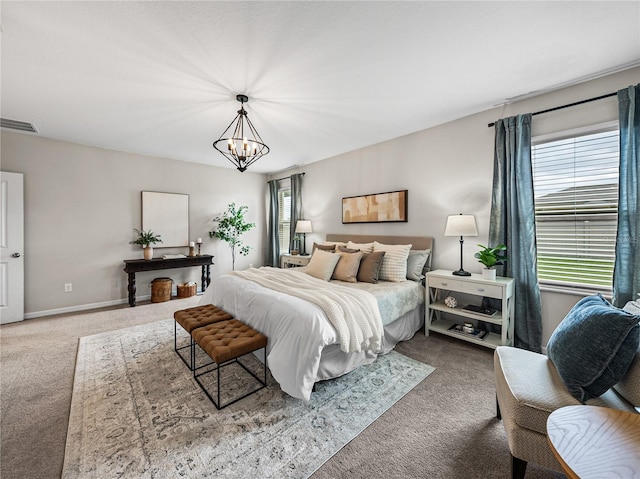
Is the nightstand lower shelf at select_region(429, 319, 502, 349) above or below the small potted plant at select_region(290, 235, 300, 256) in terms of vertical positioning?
below

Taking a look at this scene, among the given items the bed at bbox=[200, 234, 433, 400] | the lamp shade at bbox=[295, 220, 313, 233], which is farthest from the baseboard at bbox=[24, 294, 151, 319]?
the lamp shade at bbox=[295, 220, 313, 233]

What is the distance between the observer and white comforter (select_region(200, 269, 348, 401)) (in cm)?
189

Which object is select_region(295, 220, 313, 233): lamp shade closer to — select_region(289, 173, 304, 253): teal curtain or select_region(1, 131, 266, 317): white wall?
select_region(289, 173, 304, 253): teal curtain

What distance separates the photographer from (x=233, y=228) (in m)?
5.73

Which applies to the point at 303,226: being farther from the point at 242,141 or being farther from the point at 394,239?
the point at 242,141

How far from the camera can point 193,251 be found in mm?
5105

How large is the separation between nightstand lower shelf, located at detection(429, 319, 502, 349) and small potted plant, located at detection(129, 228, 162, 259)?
4.59 metres

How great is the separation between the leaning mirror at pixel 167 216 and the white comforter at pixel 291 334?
3.35 metres

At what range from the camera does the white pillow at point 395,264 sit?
3.26 meters

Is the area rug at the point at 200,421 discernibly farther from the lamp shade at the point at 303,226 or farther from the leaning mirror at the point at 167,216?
the lamp shade at the point at 303,226

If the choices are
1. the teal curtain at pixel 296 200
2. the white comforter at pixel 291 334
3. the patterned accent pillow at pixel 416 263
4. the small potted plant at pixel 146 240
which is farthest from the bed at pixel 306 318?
the teal curtain at pixel 296 200

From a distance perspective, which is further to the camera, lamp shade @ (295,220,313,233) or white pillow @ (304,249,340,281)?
lamp shade @ (295,220,313,233)

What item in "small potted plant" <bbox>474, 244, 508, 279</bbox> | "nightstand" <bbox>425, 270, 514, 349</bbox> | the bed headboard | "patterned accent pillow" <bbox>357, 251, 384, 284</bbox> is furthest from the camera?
the bed headboard

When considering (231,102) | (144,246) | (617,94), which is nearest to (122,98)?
(231,102)
